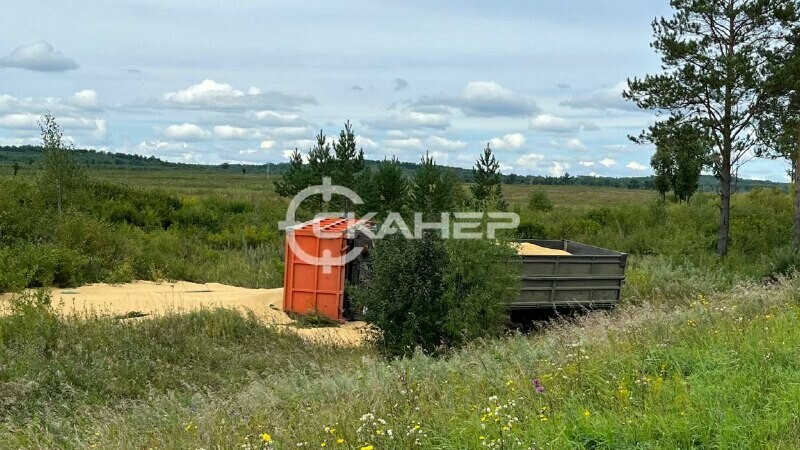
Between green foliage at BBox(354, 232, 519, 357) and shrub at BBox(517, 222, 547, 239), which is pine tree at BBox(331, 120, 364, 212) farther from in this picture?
green foliage at BBox(354, 232, 519, 357)

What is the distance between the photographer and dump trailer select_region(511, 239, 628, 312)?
451 inches

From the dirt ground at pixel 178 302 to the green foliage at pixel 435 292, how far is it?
1.43 m

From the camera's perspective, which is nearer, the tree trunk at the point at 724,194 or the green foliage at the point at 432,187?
the tree trunk at the point at 724,194

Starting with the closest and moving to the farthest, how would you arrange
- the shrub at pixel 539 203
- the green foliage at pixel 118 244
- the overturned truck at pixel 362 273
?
the overturned truck at pixel 362 273
the green foliage at pixel 118 244
the shrub at pixel 539 203

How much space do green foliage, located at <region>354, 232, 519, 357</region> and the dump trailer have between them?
102 cm

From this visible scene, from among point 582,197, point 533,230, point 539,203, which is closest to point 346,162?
point 533,230

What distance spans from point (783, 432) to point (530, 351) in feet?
10.7

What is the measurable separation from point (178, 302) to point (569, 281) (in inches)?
324

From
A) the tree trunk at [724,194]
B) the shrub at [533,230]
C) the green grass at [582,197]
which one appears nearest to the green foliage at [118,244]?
the shrub at [533,230]

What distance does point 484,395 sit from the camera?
203 inches

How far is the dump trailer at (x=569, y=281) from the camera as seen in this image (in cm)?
1145

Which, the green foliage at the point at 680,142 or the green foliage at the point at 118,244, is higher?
the green foliage at the point at 680,142

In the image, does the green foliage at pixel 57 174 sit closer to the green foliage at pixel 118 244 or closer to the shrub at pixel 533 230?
the green foliage at pixel 118 244

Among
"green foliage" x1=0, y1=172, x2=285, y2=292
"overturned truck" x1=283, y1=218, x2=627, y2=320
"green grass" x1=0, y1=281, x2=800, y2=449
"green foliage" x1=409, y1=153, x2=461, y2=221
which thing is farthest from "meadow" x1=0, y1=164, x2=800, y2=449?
"green foliage" x1=409, y1=153, x2=461, y2=221
